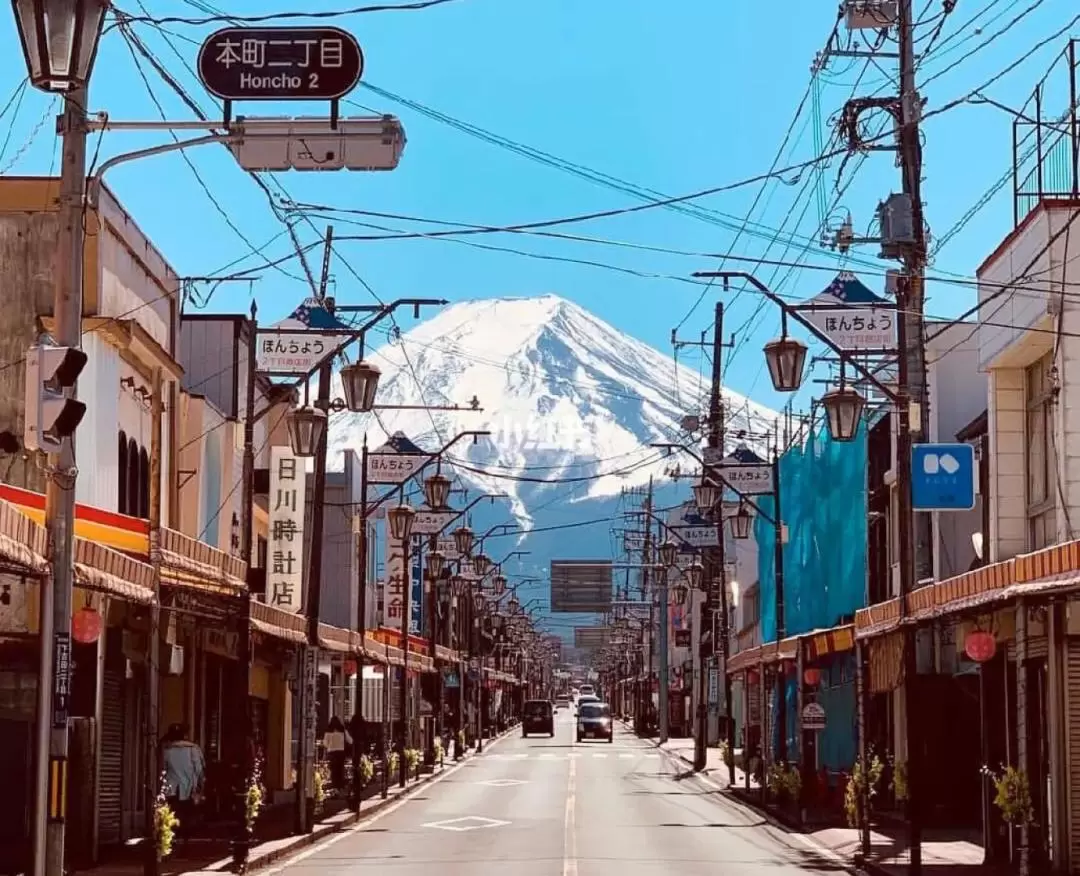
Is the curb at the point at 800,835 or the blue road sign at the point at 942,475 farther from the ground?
the blue road sign at the point at 942,475

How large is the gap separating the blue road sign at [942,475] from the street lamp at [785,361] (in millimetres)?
3957

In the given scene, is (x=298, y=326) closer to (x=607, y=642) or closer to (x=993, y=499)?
(x=993, y=499)

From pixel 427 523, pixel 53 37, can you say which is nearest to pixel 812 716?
pixel 427 523

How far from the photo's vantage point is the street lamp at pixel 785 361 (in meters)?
25.1

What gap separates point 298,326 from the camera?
28250 mm

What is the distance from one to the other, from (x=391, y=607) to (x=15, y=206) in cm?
5244

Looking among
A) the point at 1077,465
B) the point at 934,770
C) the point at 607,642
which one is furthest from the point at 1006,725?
the point at 607,642

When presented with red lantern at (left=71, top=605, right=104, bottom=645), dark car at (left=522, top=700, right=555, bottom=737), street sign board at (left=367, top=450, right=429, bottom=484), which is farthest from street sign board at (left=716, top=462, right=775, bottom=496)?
dark car at (left=522, top=700, right=555, bottom=737)

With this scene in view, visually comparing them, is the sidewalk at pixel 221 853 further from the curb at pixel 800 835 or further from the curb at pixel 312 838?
the curb at pixel 800 835

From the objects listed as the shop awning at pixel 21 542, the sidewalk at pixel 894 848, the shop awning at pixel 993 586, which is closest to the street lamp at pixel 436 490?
the sidewalk at pixel 894 848

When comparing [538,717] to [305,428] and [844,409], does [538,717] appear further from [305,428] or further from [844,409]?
[844,409]

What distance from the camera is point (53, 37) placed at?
12914 millimetres

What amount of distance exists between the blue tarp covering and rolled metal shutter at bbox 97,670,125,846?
21.1m

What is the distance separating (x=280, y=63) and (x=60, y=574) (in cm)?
430
